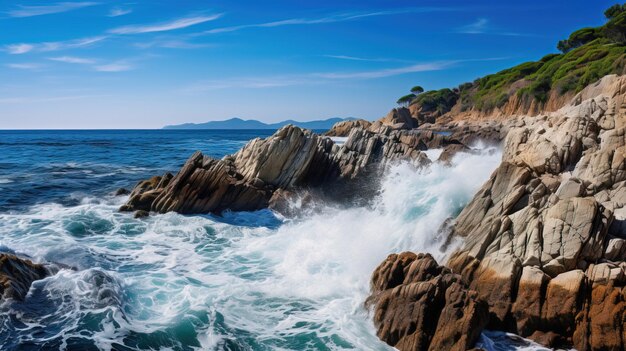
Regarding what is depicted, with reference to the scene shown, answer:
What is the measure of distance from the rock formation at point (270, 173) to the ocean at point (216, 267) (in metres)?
1.09

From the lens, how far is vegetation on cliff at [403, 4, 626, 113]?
6869 cm

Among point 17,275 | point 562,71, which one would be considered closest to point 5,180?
point 17,275

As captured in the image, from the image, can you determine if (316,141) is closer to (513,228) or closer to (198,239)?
(198,239)

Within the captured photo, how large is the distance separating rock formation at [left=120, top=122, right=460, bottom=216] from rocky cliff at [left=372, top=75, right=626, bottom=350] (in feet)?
41.4

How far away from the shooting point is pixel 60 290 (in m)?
14.7

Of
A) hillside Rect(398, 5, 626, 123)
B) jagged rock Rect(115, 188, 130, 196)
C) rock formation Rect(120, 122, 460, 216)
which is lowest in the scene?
jagged rock Rect(115, 188, 130, 196)

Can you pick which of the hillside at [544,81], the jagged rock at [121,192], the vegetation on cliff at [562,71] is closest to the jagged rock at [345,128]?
the hillside at [544,81]

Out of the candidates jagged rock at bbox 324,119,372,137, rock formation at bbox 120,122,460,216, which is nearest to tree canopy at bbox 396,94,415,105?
jagged rock at bbox 324,119,372,137

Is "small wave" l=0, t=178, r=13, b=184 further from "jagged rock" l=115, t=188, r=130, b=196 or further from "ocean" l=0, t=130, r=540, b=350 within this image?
"jagged rock" l=115, t=188, r=130, b=196

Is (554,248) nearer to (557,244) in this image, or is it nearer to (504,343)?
(557,244)

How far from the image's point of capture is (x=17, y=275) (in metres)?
14.4

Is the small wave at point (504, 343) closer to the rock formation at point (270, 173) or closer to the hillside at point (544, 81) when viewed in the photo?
the rock formation at point (270, 173)

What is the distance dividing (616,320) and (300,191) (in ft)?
63.2

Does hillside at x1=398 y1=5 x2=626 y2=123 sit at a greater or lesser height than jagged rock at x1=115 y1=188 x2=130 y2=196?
greater
